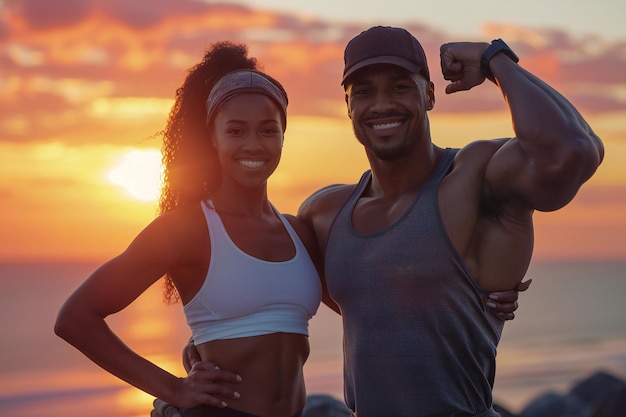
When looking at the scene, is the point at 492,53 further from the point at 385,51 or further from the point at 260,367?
the point at 260,367

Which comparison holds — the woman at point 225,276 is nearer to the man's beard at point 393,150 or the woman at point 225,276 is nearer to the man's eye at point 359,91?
the man's eye at point 359,91

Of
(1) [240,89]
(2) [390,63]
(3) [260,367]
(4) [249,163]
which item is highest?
(1) [240,89]

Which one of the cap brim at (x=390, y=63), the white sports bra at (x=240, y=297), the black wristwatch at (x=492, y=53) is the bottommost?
the white sports bra at (x=240, y=297)

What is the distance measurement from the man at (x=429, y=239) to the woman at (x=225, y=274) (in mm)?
354

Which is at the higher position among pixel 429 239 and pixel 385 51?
pixel 385 51

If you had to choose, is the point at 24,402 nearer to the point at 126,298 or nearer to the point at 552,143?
the point at 126,298

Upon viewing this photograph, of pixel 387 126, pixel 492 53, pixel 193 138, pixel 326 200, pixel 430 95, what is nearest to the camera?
pixel 492 53

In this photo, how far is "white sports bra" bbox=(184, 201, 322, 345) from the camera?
17.7ft

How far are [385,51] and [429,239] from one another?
1.09m

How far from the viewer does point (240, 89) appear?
18.7ft

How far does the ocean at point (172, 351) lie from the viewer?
18.1m

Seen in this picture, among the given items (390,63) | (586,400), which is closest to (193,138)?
(390,63)

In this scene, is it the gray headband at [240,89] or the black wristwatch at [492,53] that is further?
the gray headband at [240,89]

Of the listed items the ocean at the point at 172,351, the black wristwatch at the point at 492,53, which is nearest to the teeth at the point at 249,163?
the black wristwatch at the point at 492,53
